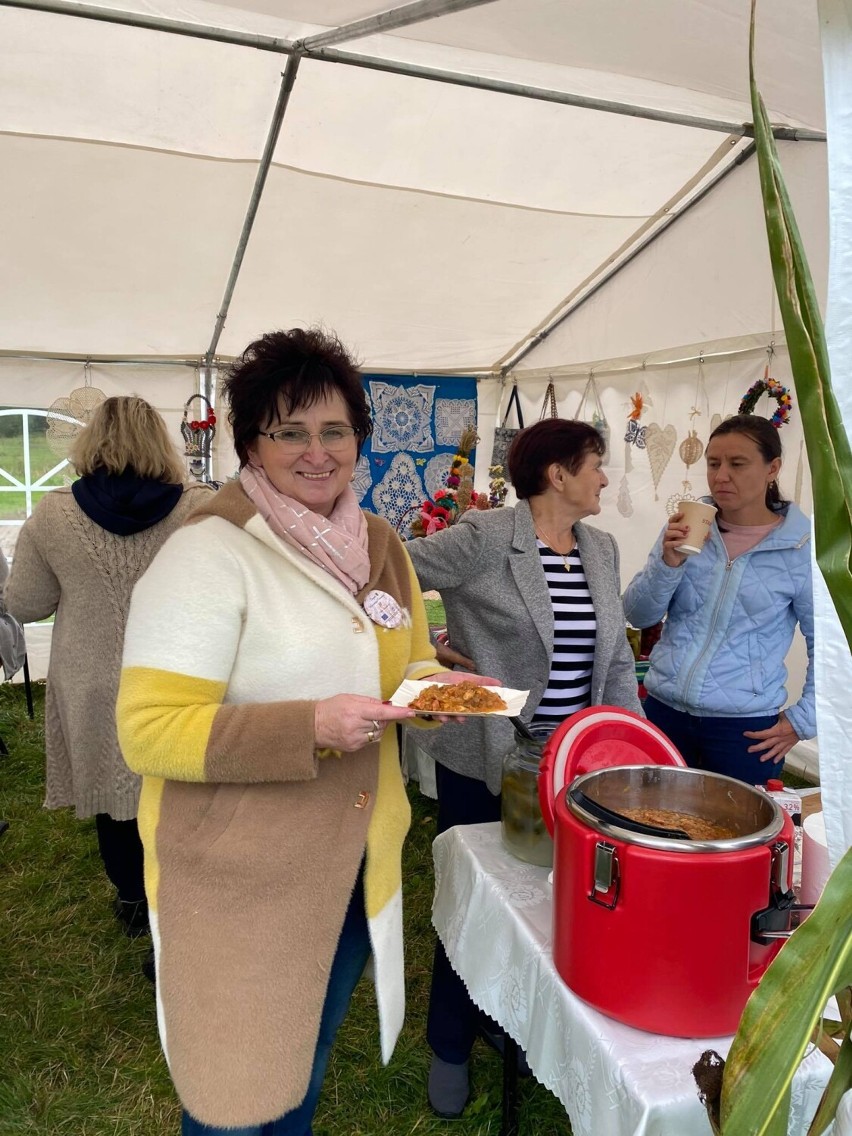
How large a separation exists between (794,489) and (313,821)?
3.36 metres

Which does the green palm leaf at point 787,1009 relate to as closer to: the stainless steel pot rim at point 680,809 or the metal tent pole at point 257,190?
the stainless steel pot rim at point 680,809

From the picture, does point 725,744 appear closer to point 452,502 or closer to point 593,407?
point 452,502

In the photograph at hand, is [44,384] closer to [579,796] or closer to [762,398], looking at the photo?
[762,398]

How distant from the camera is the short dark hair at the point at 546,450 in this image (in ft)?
6.79

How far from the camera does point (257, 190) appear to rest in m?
4.05

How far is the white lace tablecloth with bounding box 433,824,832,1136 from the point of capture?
955mm

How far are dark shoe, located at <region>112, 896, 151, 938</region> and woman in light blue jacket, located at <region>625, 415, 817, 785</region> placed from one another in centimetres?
206

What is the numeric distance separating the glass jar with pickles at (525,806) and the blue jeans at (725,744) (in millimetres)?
941

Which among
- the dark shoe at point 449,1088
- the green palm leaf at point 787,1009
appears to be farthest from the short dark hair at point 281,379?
the dark shoe at point 449,1088

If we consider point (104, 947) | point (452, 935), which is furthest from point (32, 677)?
point (452, 935)

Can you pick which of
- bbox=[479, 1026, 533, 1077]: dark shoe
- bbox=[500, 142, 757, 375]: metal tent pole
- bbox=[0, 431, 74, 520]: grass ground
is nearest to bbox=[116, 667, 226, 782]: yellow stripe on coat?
bbox=[479, 1026, 533, 1077]: dark shoe

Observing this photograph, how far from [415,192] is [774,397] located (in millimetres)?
2166

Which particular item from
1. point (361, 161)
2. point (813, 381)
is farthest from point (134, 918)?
point (361, 161)

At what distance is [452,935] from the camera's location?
→ 157cm
